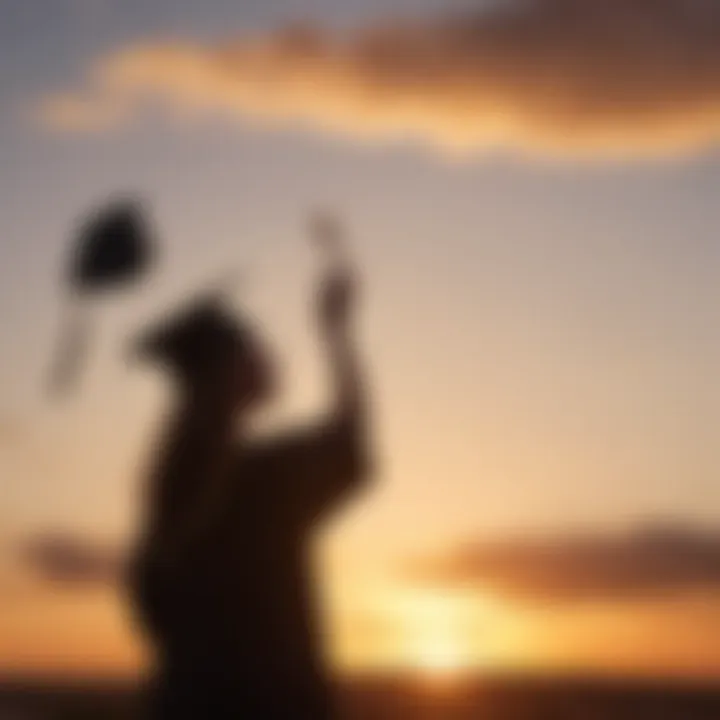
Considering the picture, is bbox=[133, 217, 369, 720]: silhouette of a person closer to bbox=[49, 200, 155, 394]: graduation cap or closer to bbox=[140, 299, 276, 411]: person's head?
bbox=[140, 299, 276, 411]: person's head

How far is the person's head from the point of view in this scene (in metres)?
1.68

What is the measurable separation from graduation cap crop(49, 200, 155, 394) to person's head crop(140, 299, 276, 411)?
94mm

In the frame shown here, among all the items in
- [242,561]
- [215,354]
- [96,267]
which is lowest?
[242,561]

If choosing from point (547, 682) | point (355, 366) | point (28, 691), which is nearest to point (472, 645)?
point (547, 682)

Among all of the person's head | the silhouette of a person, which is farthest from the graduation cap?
the silhouette of a person

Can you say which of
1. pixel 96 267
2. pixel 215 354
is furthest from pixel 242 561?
pixel 96 267

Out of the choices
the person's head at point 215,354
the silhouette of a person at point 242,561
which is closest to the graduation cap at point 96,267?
the person's head at point 215,354

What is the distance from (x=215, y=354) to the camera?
5.52ft

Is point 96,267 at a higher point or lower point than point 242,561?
higher

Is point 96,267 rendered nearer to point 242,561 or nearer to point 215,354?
point 215,354

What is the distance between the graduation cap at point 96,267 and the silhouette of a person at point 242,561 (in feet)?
0.73

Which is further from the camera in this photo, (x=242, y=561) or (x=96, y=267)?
(x=96, y=267)

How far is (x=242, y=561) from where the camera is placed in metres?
1.59

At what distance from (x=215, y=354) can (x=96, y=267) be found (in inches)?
8.4
